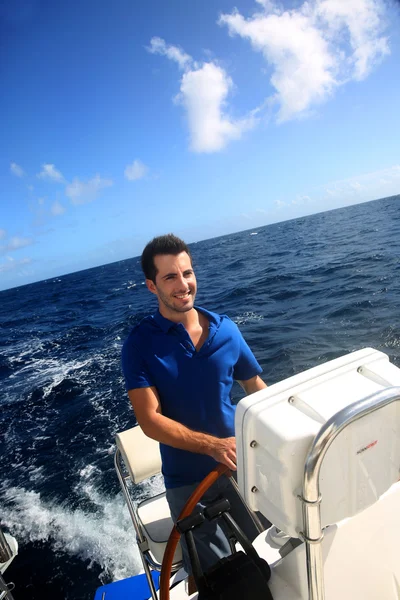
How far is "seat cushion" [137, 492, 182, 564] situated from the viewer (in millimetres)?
1943

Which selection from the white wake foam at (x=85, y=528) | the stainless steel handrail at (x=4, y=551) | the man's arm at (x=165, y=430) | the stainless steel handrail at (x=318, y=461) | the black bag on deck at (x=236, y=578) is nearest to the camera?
the stainless steel handrail at (x=318, y=461)

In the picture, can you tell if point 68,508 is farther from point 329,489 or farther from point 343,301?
point 343,301

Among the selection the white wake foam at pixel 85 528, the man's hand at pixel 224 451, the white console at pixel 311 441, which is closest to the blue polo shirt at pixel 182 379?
the man's hand at pixel 224 451

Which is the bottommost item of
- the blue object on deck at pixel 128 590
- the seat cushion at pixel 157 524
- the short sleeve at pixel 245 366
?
the blue object on deck at pixel 128 590

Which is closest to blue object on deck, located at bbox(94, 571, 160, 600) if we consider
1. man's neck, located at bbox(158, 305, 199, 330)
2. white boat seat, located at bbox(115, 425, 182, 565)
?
white boat seat, located at bbox(115, 425, 182, 565)

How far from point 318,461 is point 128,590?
2237 mm

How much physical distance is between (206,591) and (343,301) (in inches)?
363

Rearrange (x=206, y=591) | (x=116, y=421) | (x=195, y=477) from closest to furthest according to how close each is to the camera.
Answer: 1. (x=206, y=591)
2. (x=195, y=477)
3. (x=116, y=421)

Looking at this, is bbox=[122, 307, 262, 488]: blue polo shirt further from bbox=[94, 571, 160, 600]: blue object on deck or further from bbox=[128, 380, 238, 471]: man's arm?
bbox=[94, 571, 160, 600]: blue object on deck

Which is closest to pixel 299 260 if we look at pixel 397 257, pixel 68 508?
pixel 397 257

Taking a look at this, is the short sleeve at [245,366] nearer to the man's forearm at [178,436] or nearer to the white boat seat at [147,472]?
the man's forearm at [178,436]

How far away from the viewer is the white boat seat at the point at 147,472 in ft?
6.59

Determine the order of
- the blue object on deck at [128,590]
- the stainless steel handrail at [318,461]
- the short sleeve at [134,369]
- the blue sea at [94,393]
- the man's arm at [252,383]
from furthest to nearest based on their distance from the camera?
the blue sea at [94,393] < the blue object on deck at [128,590] < the man's arm at [252,383] < the short sleeve at [134,369] < the stainless steel handrail at [318,461]

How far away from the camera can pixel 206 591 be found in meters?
1.05
